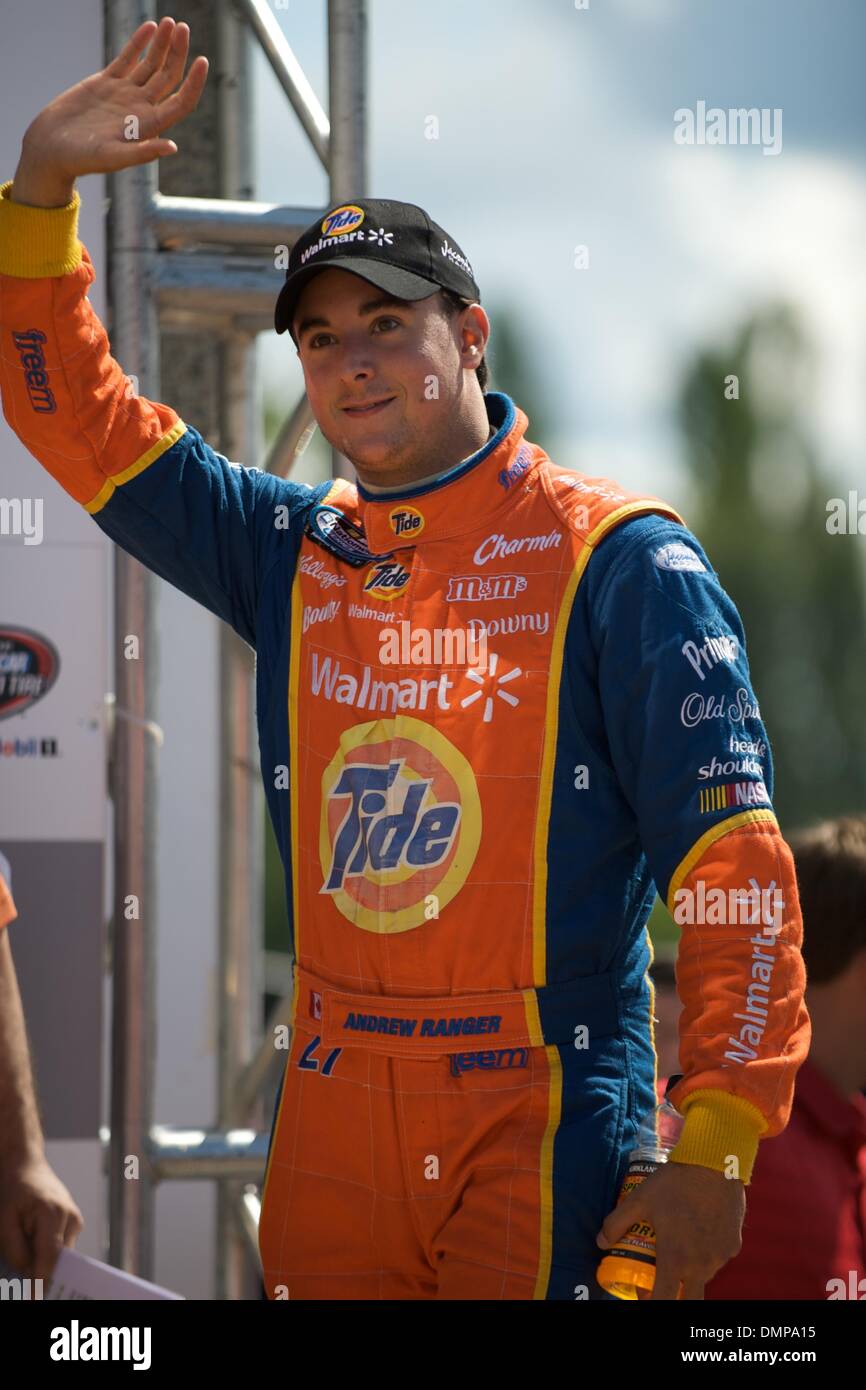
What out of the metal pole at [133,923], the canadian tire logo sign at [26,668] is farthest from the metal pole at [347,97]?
the canadian tire logo sign at [26,668]

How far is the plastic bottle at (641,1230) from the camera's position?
205cm

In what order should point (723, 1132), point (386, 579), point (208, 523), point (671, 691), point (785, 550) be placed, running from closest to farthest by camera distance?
point (723, 1132), point (671, 691), point (386, 579), point (208, 523), point (785, 550)

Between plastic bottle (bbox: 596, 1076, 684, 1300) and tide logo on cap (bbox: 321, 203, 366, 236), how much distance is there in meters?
1.24

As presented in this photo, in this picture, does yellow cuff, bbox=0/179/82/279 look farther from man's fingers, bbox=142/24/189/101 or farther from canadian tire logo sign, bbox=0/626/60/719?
canadian tire logo sign, bbox=0/626/60/719

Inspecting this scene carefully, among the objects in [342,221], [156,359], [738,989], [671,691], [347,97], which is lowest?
[738,989]

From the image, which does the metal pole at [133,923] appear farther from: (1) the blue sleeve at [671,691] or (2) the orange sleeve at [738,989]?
(2) the orange sleeve at [738,989]

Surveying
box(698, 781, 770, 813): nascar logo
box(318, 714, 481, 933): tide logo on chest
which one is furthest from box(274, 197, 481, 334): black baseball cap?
box(698, 781, 770, 813): nascar logo

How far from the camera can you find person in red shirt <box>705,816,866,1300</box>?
244 centimetres

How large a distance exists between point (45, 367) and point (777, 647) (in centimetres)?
4538

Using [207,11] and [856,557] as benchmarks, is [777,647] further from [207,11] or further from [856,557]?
[207,11]

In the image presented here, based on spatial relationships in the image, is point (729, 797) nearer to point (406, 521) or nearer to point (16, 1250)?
point (406, 521)

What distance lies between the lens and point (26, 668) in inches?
129

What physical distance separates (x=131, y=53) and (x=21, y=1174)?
165cm

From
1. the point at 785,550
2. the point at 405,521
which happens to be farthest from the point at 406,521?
the point at 785,550
